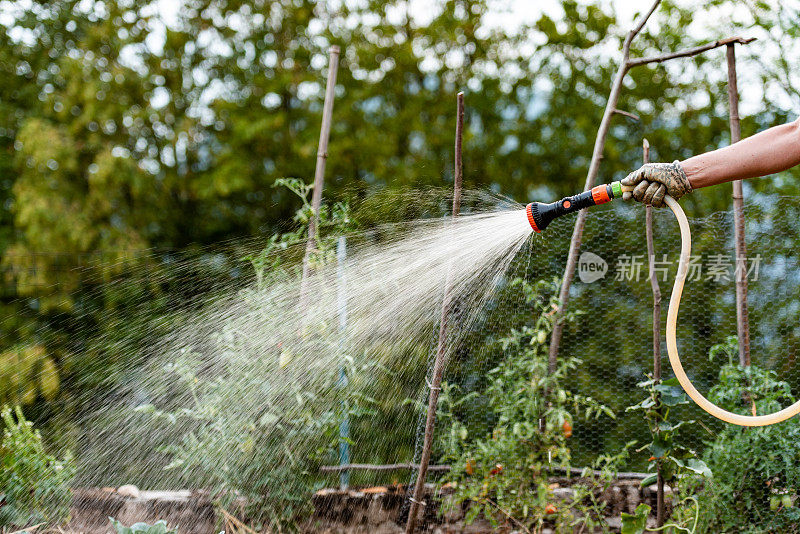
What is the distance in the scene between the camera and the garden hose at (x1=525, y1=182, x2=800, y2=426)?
209cm

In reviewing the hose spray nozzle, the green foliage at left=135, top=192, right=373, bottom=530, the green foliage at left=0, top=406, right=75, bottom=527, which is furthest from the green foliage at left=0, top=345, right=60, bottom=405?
the hose spray nozzle

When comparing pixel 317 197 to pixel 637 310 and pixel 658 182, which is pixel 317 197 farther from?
pixel 637 310

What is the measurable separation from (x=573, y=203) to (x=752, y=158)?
0.51 meters

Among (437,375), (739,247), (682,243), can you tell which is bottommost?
(437,375)

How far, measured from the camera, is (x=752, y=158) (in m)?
1.98

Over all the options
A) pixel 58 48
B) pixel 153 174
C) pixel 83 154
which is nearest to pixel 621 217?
pixel 153 174

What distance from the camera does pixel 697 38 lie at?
18.9 feet

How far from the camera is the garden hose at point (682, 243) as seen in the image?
82.1 inches

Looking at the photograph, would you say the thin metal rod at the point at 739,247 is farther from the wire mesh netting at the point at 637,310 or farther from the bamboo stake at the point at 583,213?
the bamboo stake at the point at 583,213

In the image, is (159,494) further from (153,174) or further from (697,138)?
(697,138)

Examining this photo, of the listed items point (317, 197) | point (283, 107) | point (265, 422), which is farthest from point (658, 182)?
point (283, 107)

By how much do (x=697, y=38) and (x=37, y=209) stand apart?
5.80 metres

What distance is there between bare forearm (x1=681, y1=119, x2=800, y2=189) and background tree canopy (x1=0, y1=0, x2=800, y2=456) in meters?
3.56

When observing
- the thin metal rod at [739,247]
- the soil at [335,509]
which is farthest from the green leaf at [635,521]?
the thin metal rod at [739,247]
